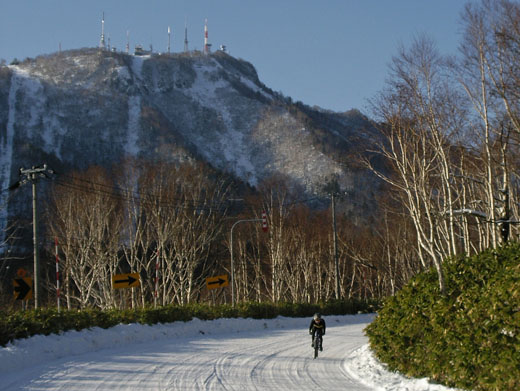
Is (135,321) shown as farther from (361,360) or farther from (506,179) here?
(506,179)

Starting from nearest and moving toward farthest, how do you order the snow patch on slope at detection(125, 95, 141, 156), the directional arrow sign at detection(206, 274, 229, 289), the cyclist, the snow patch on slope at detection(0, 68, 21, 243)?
the cyclist
the directional arrow sign at detection(206, 274, 229, 289)
the snow patch on slope at detection(0, 68, 21, 243)
the snow patch on slope at detection(125, 95, 141, 156)

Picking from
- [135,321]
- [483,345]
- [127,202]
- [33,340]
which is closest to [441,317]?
[483,345]

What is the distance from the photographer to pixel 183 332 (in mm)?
25547

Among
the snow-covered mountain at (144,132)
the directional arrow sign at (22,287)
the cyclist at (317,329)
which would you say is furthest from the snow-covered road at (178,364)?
the snow-covered mountain at (144,132)

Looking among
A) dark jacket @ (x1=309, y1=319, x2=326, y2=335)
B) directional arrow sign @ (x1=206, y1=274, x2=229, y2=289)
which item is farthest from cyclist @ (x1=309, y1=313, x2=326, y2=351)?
directional arrow sign @ (x1=206, y1=274, x2=229, y2=289)

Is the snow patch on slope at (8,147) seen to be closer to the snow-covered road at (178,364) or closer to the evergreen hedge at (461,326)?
the snow-covered road at (178,364)

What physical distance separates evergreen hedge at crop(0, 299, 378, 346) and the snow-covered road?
15.1 inches

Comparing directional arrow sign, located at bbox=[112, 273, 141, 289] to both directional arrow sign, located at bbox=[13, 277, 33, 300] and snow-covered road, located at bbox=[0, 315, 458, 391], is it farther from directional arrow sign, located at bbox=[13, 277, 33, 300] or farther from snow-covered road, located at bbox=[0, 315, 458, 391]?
directional arrow sign, located at bbox=[13, 277, 33, 300]

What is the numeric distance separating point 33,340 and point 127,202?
28.7 m

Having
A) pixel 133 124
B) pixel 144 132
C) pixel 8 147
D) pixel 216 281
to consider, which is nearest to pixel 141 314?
pixel 216 281

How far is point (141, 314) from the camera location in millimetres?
24625

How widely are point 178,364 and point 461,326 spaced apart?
761 cm

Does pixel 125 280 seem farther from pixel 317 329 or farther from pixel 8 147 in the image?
pixel 8 147

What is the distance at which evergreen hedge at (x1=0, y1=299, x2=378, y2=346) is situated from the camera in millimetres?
16547
